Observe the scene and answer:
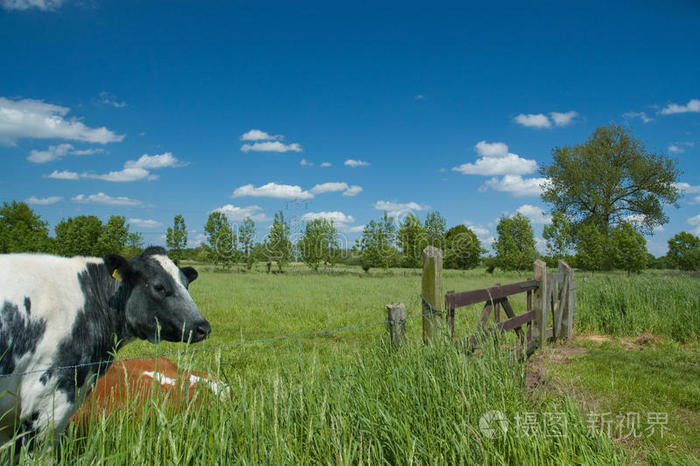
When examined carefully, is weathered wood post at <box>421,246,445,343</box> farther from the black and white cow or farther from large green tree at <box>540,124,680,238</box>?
large green tree at <box>540,124,680,238</box>

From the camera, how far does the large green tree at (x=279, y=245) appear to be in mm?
51338

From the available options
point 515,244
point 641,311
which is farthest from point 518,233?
point 641,311

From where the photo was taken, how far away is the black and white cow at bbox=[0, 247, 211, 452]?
9.52 ft

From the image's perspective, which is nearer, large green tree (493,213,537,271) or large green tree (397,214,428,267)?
large green tree (493,213,537,271)

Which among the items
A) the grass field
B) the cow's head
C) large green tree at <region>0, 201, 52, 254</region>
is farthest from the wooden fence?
large green tree at <region>0, 201, 52, 254</region>

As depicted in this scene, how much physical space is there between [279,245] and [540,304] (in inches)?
1789

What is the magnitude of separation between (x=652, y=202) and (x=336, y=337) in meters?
44.4

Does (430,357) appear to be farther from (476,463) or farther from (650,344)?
(650,344)

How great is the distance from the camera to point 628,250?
3725cm

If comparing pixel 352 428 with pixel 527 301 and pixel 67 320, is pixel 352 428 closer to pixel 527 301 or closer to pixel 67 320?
pixel 67 320

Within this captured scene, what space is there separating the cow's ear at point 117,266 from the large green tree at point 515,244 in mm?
45576

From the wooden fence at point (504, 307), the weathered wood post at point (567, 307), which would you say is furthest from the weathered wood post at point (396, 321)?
the weathered wood post at point (567, 307)

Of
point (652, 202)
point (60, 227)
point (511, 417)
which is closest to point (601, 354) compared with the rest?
point (511, 417)

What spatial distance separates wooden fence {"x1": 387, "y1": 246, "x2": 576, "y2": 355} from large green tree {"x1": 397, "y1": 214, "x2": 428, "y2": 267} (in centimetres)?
3881
